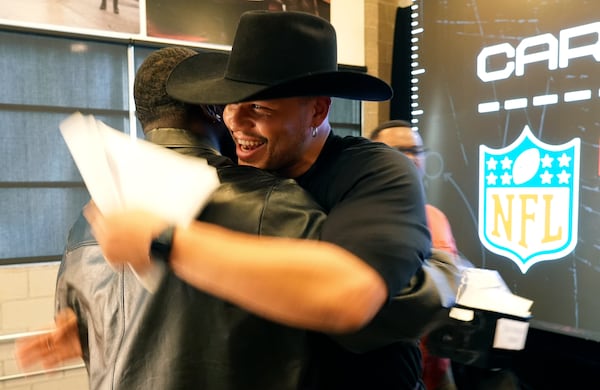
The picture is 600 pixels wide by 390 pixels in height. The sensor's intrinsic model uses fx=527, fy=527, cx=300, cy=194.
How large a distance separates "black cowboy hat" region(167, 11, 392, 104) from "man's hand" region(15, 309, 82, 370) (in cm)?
54

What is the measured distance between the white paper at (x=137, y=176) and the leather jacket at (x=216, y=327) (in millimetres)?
70

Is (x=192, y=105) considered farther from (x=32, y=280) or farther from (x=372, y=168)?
(x=32, y=280)

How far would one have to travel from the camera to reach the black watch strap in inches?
25.5

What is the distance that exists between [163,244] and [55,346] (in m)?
0.60

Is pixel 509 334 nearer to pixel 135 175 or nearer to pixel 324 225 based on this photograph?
pixel 324 225

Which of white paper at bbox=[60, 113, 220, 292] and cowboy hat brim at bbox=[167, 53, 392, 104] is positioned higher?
cowboy hat brim at bbox=[167, 53, 392, 104]

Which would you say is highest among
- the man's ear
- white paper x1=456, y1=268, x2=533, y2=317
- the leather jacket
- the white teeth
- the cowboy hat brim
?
the cowboy hat brim

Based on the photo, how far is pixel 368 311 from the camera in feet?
2.04

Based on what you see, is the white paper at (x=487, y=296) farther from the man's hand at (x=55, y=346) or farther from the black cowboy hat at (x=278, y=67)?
the man's hand at (x=55, y=346)

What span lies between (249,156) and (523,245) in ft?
8.64

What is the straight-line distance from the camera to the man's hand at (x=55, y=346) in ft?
3.58

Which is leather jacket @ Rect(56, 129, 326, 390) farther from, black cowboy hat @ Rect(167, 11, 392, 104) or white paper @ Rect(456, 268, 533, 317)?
white paper @ Rect(456, 268, 533, 317)

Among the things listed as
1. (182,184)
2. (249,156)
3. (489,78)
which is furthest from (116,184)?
(489,78)

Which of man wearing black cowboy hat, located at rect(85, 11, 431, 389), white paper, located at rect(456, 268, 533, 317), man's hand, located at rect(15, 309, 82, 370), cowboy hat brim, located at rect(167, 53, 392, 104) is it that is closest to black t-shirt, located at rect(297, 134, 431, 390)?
man wearing black cowboy hat, located at rect(85, 11, 431, 389)
